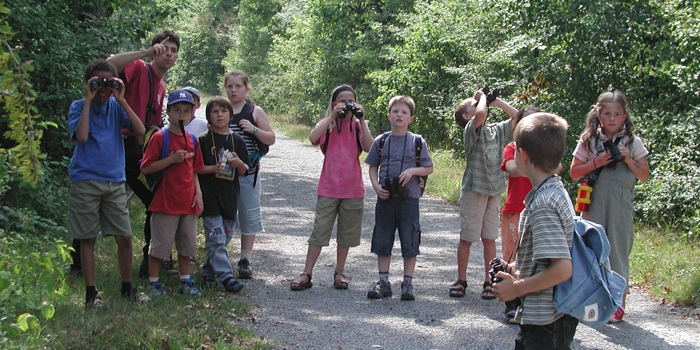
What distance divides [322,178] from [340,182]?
0.20 m

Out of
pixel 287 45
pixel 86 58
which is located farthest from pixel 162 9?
pixel 287 45

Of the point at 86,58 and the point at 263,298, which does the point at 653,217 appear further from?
the point at 86,58

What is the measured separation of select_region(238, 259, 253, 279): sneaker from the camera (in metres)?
7.35

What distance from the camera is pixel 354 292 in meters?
6.98

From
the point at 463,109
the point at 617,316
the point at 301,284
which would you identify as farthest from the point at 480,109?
the point at 301,284

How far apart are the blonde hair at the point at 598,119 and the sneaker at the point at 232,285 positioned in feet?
10.5

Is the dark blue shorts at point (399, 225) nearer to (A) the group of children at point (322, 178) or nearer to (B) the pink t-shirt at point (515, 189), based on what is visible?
(A) the group of children at point (322, 178)

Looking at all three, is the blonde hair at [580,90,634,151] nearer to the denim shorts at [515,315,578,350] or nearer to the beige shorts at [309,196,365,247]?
the beige shorts at [309,196,365,247]

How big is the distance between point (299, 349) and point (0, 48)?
2.89 metres

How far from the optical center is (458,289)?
22.6 feet

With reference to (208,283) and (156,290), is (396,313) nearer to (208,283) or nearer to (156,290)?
(208,283)

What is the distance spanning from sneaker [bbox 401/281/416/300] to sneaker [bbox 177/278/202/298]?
1.76 meters

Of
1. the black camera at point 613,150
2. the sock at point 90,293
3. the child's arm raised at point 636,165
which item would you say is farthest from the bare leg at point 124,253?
the child's arm raised at point 636,165

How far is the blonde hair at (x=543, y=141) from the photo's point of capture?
336cm
